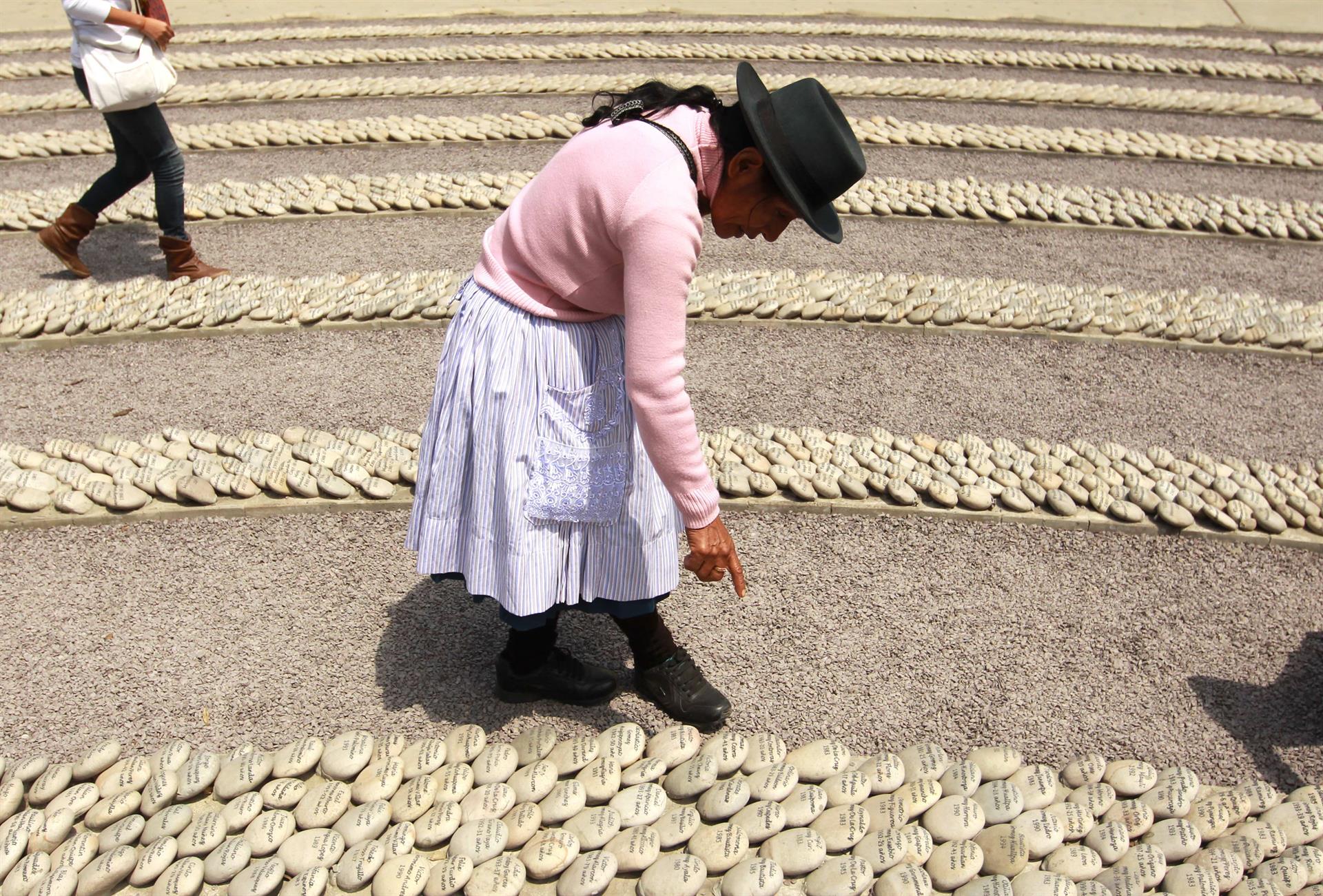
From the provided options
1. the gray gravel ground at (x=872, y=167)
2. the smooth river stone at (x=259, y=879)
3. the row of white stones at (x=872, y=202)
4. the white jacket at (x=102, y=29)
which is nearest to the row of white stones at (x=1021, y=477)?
the smooth river stone at (x=259, y=879)

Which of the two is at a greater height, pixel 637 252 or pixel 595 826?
pixel 637 252

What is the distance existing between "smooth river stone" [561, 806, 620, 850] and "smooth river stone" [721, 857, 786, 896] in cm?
30

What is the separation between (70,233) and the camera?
5.59 metres

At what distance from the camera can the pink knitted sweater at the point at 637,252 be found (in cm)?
205

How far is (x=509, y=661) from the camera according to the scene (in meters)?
2.95

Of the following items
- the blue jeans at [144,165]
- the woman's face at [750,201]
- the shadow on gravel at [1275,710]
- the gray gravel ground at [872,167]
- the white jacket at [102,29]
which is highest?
the woman's face at [750,201]


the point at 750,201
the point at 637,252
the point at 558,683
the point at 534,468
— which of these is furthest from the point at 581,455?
the point at 558,683

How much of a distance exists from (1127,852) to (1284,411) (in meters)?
3.01

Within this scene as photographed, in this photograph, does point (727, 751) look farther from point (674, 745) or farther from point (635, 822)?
point (635, 822)

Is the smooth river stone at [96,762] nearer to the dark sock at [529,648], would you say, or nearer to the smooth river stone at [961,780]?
the dark sock at [529,648]

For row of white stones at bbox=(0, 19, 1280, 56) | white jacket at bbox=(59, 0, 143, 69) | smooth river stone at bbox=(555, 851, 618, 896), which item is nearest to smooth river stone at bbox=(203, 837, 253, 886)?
smooth river stone at bbox=(555, 851, 618, 896)

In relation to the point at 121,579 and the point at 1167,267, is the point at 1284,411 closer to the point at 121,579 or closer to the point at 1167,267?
the point at 1167,267

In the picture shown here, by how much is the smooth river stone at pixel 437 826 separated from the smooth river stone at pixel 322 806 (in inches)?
8.0

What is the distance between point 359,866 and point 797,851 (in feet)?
3.39
